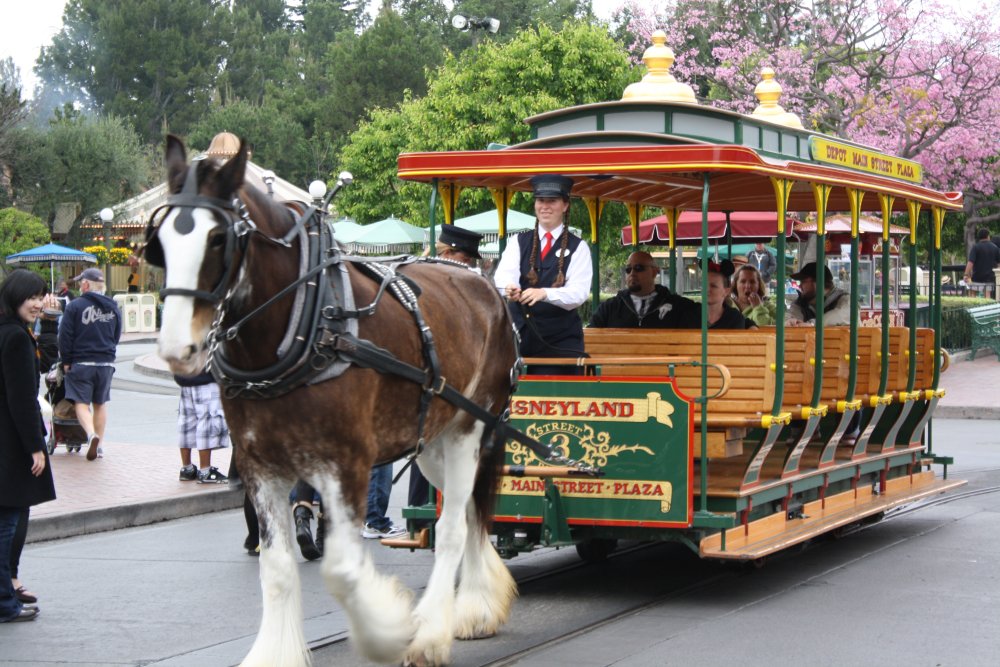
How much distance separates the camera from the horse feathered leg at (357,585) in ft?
16.9

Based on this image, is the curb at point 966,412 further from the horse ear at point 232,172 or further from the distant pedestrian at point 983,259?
the horse ear at point 232,172

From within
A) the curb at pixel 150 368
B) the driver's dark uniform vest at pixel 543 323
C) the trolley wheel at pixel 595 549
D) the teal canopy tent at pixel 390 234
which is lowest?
the trolley wheel at pixel 595 549

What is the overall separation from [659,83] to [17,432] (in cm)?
488

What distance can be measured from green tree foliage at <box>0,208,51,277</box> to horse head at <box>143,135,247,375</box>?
35.6 meters

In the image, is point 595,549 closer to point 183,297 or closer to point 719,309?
point 719,309

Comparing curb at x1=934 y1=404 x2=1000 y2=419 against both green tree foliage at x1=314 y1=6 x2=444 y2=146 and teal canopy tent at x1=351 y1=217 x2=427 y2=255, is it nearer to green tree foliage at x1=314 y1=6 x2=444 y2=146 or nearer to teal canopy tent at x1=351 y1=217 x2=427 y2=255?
teal canopy tent at x1=351 y1=217 x2=427 y2=255

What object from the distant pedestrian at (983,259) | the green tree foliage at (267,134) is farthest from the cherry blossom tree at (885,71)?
the green tree foliage at (267,134)

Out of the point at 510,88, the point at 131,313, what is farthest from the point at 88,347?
the point at 131,313

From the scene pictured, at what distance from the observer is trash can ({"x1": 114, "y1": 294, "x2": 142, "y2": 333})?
38.0 m

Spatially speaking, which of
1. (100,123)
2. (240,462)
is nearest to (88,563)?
(240,462)

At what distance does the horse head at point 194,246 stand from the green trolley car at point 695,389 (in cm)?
259

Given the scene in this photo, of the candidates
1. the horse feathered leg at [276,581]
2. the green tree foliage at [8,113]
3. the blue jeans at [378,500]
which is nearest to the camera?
the horse feathered leg at [276,581]

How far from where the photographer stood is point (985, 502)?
11234 millimetres

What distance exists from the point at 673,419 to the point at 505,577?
51.3 inches
